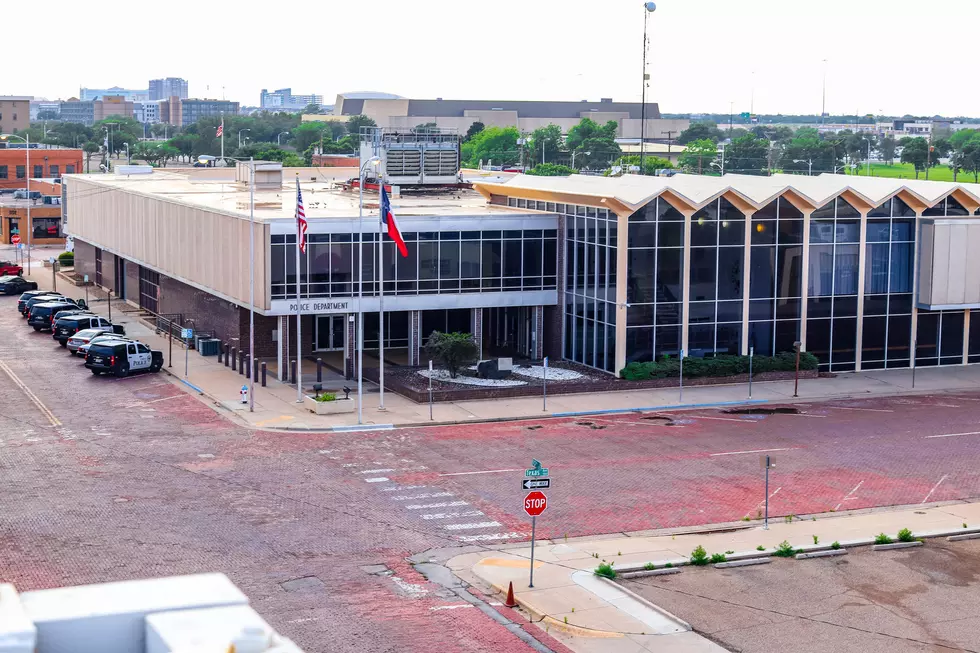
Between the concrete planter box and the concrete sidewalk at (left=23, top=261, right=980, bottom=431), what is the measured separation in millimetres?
273

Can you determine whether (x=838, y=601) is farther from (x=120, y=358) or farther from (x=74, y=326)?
(x=74, y=326)

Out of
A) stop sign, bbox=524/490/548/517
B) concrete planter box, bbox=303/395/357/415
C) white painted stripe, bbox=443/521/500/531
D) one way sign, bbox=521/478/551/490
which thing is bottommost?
white painted stripe, bbox=443/521/500/531

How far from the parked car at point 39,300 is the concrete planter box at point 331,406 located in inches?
1052

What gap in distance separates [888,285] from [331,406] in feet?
82.1

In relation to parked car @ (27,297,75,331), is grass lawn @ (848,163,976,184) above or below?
above

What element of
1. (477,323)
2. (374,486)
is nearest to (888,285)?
(477,323)

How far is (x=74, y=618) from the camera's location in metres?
15.4

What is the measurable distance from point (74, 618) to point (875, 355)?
152 feet

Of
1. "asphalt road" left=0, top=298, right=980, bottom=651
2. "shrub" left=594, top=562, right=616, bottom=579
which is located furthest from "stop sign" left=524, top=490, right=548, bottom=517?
"asphalt road" left=0, top=298, right=980, bottom=651

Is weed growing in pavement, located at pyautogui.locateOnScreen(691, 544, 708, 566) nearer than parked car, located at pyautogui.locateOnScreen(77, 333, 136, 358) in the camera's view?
Yes

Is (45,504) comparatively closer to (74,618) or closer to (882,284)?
(74,618)

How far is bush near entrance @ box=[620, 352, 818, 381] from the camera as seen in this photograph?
51750 mm

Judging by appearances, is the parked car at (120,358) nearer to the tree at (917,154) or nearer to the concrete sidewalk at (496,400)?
the concrete sidewalk at (496,400)

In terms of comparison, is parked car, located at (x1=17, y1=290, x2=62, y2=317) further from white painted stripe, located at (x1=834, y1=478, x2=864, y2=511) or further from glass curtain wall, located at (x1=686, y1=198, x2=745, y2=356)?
white painted stripe, located at (x1=834, y1=478, x2=864, y2=511)
